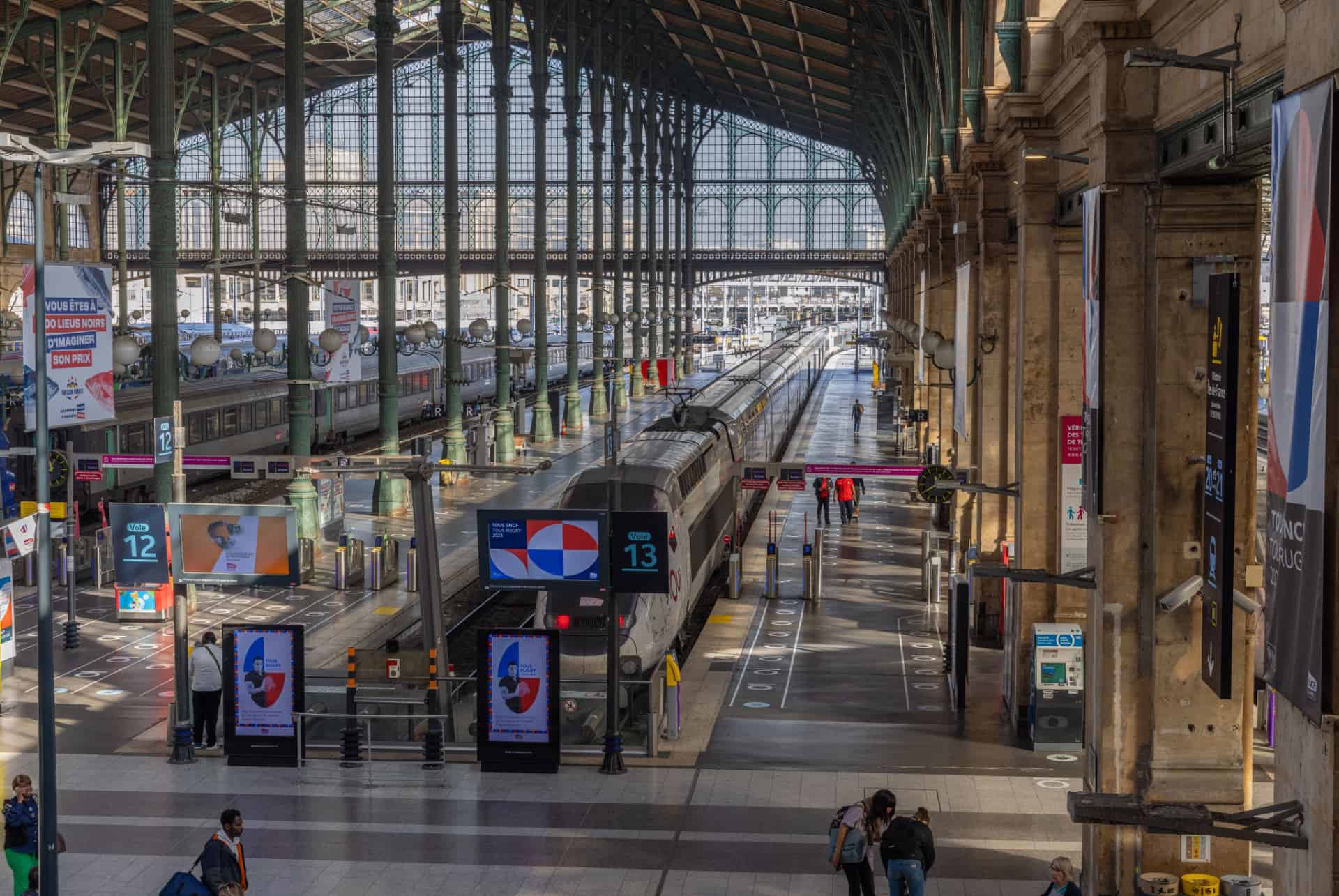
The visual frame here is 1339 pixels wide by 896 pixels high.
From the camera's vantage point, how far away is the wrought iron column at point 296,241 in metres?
35.3

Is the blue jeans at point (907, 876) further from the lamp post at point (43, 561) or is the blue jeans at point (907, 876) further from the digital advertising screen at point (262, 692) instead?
the digital advertising screen at point (262, 692)

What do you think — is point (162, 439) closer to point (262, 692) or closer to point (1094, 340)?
Result: point (262, 692)

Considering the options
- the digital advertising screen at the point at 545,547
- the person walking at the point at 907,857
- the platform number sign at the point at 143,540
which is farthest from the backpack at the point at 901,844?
the platform number sign at the point at 143,540

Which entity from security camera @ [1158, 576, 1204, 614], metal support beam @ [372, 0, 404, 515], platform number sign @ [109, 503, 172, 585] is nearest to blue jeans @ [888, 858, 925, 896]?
security camera @ [1158, 576, 1204, 614]

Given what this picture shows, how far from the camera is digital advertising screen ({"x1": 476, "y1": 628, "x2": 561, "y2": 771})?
21.1 metres

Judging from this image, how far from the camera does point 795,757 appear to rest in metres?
21.9

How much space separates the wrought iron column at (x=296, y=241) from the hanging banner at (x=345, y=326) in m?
1.65

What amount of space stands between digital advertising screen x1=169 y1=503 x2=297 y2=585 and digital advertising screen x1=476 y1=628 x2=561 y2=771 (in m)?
Result: 3.48

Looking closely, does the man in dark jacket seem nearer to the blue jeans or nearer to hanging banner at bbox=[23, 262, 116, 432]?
the blue jeans

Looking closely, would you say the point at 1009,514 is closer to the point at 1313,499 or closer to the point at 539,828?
the point at 539,828

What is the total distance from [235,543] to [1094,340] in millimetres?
12309

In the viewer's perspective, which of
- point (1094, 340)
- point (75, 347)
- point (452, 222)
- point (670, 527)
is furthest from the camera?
point (452, 222)

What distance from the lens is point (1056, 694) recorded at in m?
22.2

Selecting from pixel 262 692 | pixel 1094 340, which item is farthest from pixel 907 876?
pixel 262 692
